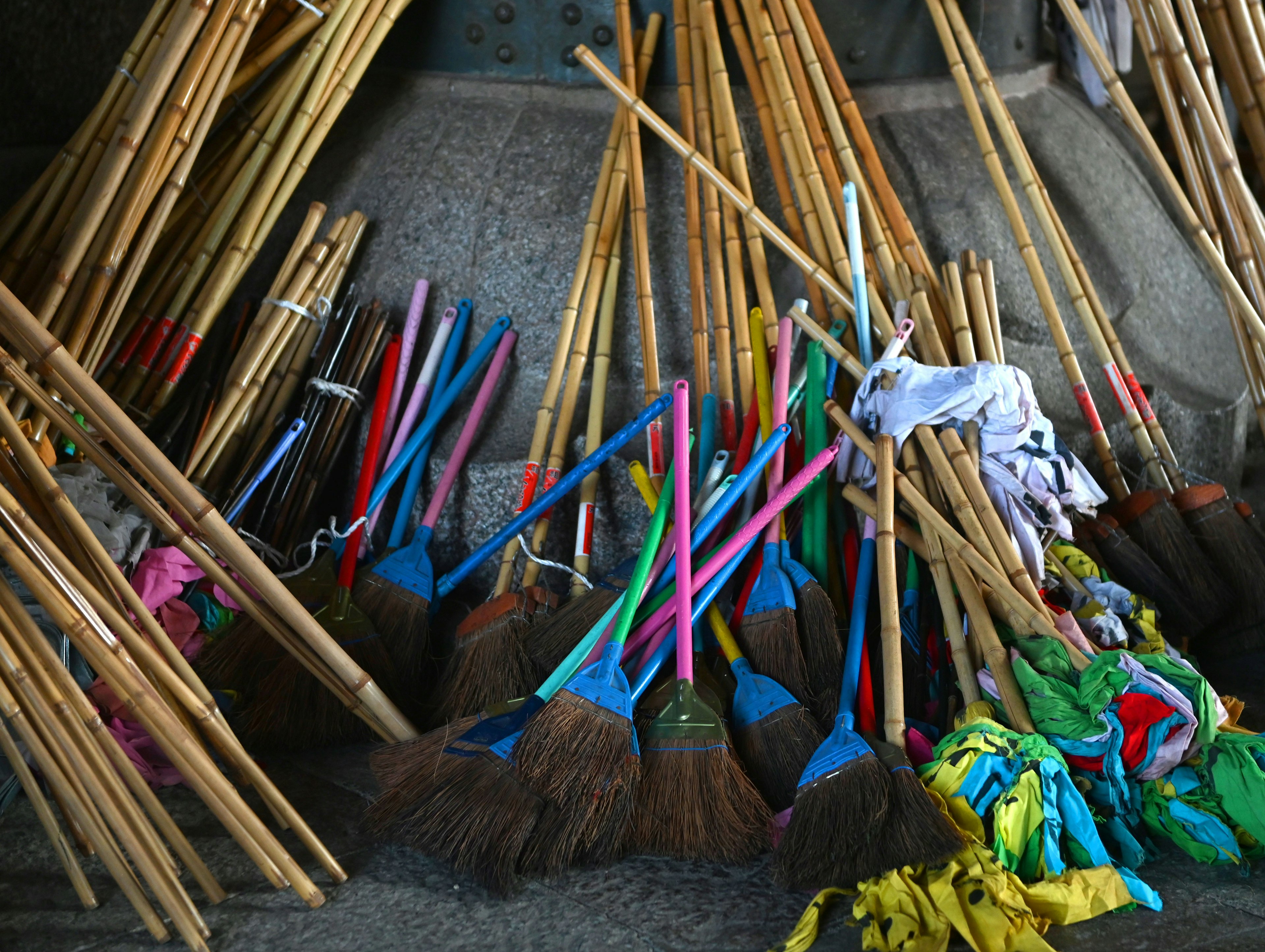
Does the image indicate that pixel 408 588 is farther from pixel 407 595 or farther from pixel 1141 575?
pixel 1141 575

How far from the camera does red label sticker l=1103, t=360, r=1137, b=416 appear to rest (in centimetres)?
274

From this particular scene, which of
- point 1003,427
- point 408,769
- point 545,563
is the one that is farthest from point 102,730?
point 1003,427

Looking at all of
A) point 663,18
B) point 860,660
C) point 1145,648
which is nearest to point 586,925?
point 860,660

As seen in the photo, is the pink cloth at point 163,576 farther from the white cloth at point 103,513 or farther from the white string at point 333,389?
the white string at point 333,389

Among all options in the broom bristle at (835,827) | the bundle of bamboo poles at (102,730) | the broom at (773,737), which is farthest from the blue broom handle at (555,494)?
the broom bristle at (835,827)

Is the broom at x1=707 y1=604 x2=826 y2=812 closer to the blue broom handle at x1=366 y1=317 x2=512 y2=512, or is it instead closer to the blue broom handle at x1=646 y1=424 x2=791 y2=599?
the blue broom handle at x1=646 y1=424 x2=791 y2=599

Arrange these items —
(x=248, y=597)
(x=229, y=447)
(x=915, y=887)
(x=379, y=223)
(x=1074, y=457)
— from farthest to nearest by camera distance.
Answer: (x=379, y=223) → (x=229, y=447) → (x=1074, y=457) → (x=248, y=597) → (x=915, y=887)

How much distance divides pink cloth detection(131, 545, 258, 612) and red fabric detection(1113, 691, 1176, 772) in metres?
1.87

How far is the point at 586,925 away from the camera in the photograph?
163 cm

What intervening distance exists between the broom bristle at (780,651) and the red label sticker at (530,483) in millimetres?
718

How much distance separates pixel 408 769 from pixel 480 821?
21 centimetres

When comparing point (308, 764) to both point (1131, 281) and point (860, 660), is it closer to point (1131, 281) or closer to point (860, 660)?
point (860, 660)

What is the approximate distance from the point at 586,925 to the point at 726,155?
2155mm

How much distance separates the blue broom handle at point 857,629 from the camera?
6.75 ft
